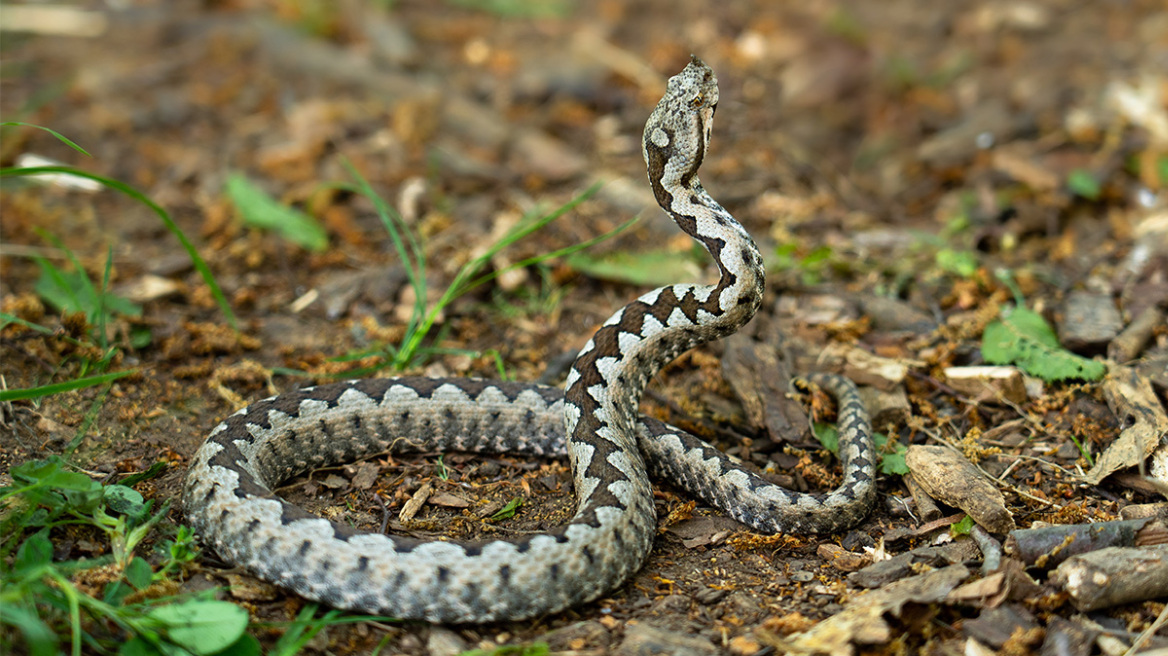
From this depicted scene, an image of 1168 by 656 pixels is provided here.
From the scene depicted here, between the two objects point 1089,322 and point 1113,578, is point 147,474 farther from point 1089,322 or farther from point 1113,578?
point 1089,322

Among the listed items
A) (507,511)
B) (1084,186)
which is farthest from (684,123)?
(1084,186)

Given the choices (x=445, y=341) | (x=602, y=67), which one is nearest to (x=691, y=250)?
(x=445, y=341)

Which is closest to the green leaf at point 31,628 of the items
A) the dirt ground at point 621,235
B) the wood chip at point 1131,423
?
the dirt ground at point 621,235

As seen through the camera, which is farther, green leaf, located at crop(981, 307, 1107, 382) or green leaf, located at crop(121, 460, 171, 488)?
green leaf, located at crop(981, 307, 1107, 382)

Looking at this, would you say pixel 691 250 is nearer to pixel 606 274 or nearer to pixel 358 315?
pixel 606 274

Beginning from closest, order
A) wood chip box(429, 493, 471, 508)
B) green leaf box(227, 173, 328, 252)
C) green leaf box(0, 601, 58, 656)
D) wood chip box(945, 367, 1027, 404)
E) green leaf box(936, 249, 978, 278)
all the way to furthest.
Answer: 1. green leaf box(0, 601, 58, 656)
2. wood chip box(429, 493, 471, 508)
3. wood chip box(945, 367, 1027, 404)
4. green leaf box(936, 249, 978, 278)
5. green leaf box(227, 173, 328, 252)

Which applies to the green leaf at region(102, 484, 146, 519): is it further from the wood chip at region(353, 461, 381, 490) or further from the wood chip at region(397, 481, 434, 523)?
the wood chip at region(397, 481, 434, 523)

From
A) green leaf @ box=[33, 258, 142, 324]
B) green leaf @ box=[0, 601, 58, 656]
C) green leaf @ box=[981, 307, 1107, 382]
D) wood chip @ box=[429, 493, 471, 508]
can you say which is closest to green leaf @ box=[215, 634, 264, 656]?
green leaf @ box=[0, 601, 58, 656]
